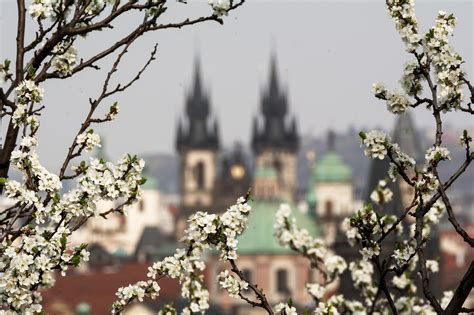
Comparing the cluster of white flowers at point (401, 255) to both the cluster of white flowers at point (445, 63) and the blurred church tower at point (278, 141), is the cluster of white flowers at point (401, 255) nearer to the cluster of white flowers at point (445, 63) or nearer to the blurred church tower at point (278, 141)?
the cluster of white flowers at point (445, 63)

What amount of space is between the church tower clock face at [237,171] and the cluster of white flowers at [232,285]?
174187 millimetres

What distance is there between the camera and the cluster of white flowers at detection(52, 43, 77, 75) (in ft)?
31.8

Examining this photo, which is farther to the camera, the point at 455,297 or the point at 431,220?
the point at 431,220

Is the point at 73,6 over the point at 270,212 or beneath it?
beneath

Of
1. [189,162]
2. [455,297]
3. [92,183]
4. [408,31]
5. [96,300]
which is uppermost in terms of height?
[189,162]

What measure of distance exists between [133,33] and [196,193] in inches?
6935

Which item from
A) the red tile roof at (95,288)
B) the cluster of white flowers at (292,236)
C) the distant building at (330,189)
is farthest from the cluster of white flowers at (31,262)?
the distant building at (330,189)

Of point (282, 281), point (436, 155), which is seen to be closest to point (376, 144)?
point (436, 155)

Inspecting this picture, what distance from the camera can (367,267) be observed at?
1348 cm

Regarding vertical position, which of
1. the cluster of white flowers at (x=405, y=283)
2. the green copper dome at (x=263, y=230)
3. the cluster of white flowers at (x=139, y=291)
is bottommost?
the cluster of white flowers at (x=139, y=291)

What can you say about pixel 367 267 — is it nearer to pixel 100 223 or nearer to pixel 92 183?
pixel 92 183

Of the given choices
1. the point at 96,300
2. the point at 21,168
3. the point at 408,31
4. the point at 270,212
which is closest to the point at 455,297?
the point at 408,31

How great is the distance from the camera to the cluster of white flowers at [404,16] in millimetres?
8914

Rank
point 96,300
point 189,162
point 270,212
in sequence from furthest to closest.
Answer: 1. point 189,162
2. point 270,212
3. point 96,300
